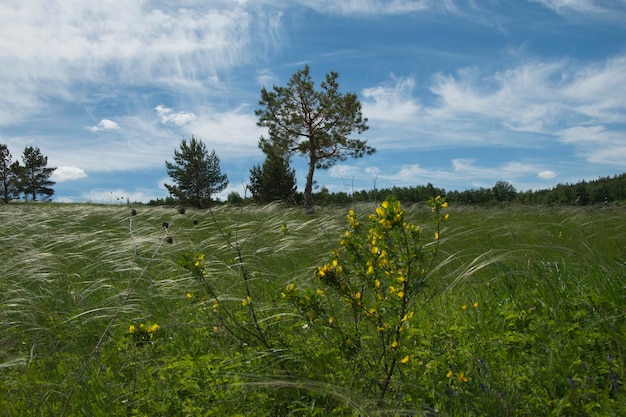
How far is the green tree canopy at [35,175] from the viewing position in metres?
39.9

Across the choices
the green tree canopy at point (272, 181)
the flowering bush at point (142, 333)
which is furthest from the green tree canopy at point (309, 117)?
the flowering bush at point (142, 333)

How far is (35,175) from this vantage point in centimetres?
4156

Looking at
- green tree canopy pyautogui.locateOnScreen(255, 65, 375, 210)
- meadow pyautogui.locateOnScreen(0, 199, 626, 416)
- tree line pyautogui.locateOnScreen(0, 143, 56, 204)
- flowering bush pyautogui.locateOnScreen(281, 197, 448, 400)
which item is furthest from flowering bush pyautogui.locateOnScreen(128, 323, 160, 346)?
tree line pyautogui.locateOnScreen(0, 143, 56, 204)

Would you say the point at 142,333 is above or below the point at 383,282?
below

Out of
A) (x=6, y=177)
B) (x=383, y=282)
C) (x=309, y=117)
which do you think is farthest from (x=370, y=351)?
(x=6, y=177)

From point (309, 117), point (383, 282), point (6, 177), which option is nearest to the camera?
point (383, 282)

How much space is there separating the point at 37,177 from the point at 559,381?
4874 centimetres

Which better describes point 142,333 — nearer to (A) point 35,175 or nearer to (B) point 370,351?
(B) point 370,351

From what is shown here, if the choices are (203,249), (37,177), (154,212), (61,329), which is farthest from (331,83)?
(37,177)

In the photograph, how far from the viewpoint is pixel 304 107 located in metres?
21.0

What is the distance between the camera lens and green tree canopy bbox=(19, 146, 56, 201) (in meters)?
39.9

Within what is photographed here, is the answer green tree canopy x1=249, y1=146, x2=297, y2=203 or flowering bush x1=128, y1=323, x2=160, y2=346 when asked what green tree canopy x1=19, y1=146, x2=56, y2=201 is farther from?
flowering bush x1=128, y1=323, x2=160, y2=346

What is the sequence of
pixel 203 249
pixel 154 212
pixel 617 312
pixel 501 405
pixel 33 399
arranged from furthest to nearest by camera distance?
pixel 154 212, pixel 203 249, pixel 617 312, pixel 33 399, pixel 501 405

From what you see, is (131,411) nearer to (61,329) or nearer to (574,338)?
(61,329)
